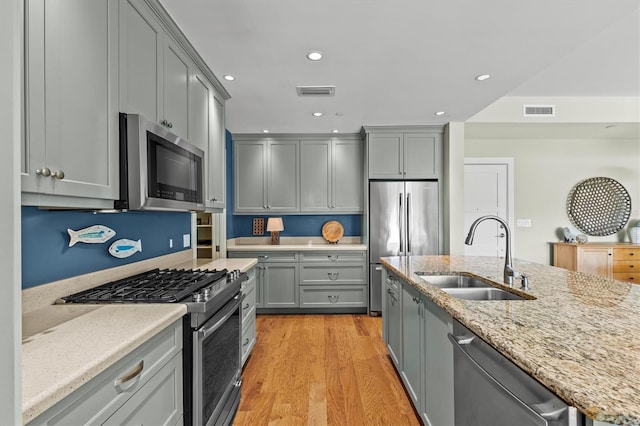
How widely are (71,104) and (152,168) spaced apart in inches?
18.9

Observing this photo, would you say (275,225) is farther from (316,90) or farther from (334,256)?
(316,90)

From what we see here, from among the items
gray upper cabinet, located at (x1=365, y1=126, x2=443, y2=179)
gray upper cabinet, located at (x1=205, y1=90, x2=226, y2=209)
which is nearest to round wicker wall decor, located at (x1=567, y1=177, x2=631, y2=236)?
gray upper cabinet, located at (x1=365, y1=126, x2=443, y2=179)

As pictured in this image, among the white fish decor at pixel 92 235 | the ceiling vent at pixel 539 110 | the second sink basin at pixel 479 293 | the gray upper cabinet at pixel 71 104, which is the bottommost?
the second sink basin at pixel 479 293

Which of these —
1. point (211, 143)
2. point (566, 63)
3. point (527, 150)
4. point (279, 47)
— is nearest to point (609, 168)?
point (527, 150)

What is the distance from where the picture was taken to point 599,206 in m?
4.89

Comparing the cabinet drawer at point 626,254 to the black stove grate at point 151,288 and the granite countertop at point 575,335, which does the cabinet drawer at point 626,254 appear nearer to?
the granite countertop at point 575,335

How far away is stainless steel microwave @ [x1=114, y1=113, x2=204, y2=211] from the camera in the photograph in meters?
1.49

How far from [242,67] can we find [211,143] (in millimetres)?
673

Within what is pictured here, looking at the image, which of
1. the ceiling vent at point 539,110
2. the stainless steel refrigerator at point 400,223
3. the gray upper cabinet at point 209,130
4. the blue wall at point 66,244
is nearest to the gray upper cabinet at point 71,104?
the blue wall at point 66,244

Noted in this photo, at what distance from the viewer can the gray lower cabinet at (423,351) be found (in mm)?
1479

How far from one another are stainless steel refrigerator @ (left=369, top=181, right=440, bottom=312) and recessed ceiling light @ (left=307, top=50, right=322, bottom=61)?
2157 millimetres

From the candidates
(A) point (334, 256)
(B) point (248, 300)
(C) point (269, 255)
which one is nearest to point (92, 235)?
(B) point (248, 300)

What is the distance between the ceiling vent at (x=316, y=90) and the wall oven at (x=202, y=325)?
180 centimetres

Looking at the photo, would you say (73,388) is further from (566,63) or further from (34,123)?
(566,63)
